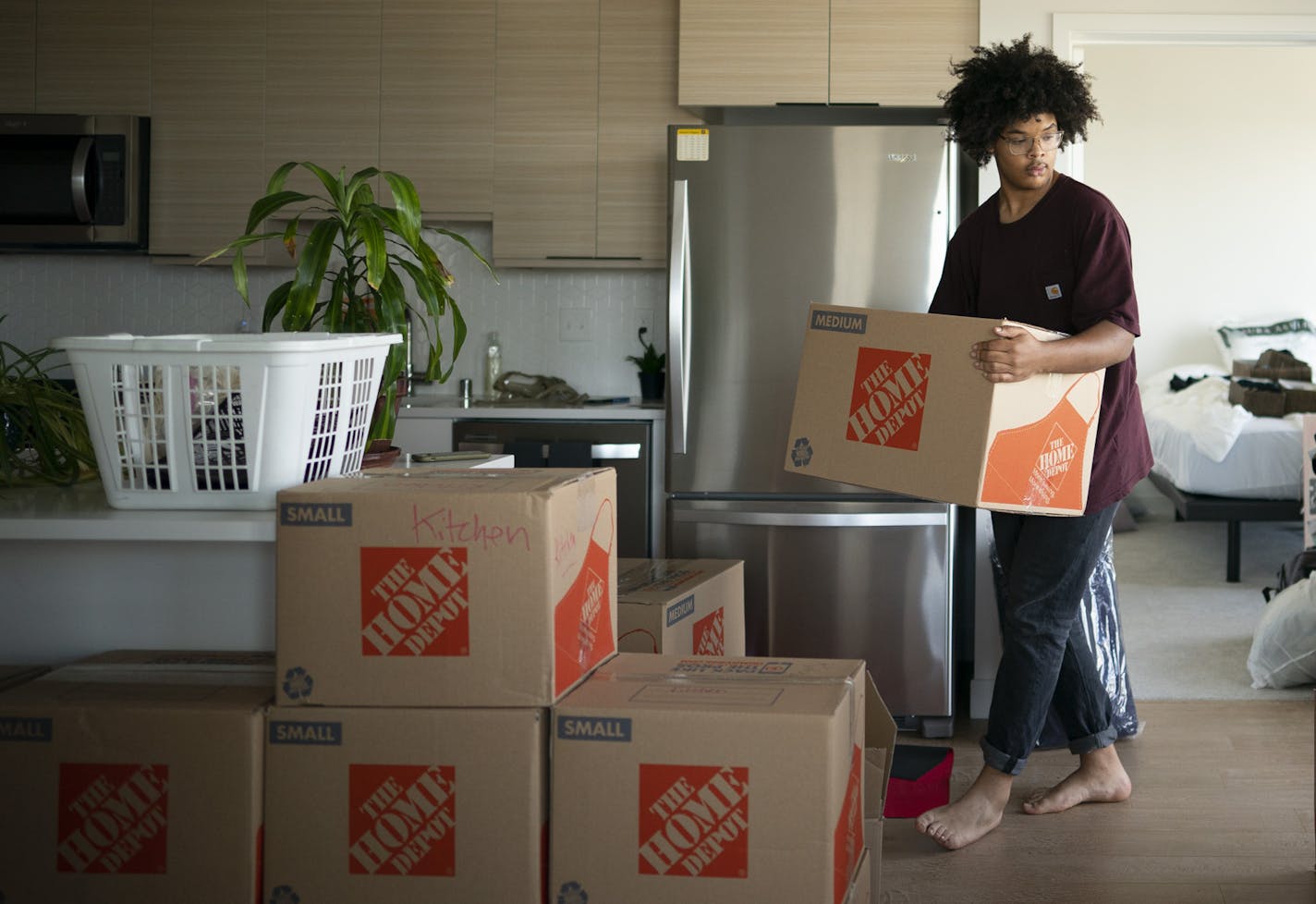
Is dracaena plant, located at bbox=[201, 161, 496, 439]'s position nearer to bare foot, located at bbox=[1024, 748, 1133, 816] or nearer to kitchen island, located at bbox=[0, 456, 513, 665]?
kitchen island, located at bbox=[0, 456, 513, 665]

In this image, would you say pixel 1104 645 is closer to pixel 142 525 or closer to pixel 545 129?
pixel 545 129

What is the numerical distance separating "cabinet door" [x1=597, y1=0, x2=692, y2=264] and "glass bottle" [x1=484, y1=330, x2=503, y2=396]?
545 millimetres

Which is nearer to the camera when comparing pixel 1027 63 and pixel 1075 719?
pixel 1027 63

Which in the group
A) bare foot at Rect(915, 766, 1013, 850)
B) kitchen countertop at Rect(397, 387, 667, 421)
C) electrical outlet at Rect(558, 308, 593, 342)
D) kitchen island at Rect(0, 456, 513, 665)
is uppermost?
electrical outlet at Rect(558, 308, 593, 342)

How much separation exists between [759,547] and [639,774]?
6.86ft

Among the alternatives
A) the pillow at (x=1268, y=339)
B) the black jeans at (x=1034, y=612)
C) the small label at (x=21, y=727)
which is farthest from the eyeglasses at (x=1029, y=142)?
the pillow at (x=1268, y=339)

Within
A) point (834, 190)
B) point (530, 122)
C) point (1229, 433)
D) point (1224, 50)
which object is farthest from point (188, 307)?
point (1224, 50)

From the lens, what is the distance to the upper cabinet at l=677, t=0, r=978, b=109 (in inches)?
142

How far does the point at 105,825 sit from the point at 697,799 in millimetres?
666

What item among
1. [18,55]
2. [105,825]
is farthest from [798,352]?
[18,55]

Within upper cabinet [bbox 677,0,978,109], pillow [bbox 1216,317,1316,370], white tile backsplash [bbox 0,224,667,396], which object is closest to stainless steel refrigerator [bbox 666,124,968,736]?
upper cabinet [bbox 677,0,978,109]

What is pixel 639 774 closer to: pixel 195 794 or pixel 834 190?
Result: pixel 195 794

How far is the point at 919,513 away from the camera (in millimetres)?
3443

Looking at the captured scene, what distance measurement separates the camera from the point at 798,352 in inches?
135
